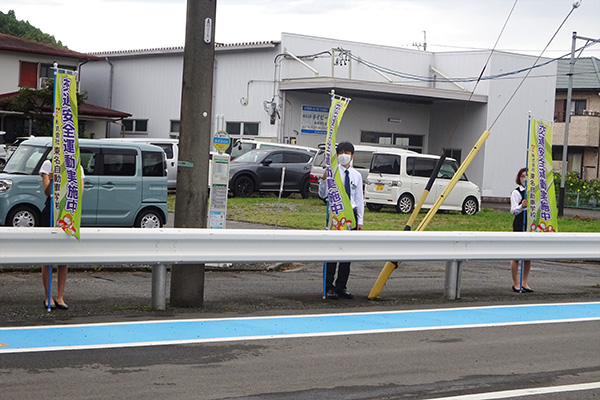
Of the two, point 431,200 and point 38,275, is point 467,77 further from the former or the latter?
point 38,275

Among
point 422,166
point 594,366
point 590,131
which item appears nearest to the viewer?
point 594,366

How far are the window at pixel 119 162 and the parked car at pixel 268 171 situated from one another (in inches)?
423

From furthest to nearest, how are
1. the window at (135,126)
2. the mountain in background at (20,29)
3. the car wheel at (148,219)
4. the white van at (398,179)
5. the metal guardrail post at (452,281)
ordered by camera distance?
the mountain in background at (20,29)
the window at (135,126)
the white van at (398,179)
the car wheel at (148,219)
the metal guardrail post at (452,281)

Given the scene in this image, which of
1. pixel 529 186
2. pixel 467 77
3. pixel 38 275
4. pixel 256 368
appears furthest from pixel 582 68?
pixel 256 368

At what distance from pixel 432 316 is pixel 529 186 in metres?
3.21

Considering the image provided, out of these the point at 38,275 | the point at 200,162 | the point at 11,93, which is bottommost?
the point at 38,275

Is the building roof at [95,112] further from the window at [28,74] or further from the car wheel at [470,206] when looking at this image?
the car wheel at [470,206]

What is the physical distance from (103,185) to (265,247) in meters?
7.33

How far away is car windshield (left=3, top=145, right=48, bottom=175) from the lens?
15.5m

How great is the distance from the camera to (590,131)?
45406mm

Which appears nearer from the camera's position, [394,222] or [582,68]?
[394,222]

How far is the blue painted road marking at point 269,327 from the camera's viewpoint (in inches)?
293

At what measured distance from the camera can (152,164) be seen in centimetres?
1661

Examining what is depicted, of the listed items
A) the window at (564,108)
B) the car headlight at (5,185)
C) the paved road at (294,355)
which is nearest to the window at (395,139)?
the window at (564,108)
